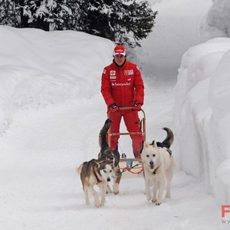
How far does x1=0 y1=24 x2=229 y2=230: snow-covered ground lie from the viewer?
18.9 ft

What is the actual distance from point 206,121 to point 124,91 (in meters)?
1.58

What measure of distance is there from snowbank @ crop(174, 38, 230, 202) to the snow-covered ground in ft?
0.85

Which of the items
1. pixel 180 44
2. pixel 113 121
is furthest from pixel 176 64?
pixel 113 121

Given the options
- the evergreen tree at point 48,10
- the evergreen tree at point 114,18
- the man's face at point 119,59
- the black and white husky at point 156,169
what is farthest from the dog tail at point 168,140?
the evergreen tree at point 114,18

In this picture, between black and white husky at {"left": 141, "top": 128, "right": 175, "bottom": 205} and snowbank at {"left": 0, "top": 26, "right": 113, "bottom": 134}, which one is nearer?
black and white husky at {"left": 141, "top": 128, "right": 175, "bottom": 205}

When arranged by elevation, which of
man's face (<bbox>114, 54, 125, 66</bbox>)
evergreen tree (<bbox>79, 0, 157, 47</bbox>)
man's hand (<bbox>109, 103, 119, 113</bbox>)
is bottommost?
man's hand (<bbox>109, 103, 119, 113</bbox>)

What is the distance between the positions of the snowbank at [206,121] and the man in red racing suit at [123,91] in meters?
0.81

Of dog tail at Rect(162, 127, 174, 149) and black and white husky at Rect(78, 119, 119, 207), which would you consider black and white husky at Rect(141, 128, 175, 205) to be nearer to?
black and white husky at Rect(78, 119, 119, 207)

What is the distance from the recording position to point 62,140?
11.3 meters

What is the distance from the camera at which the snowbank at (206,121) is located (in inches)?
217

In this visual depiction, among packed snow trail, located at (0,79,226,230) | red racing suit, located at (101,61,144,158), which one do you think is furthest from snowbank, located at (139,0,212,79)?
red racing suit, located at (101,61,144,158)

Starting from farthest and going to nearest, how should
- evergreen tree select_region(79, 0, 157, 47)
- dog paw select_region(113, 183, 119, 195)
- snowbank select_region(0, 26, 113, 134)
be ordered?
evergreen tree select_region(79, 0, 157, 47), snowbank select_region(0, 26, 113, 134), dog paw select_region(113, 183, 119, 195)

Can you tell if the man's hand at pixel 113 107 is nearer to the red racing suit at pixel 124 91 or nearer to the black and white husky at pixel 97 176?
the red racing suit at pixel 124 91

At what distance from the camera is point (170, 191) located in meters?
6.73
